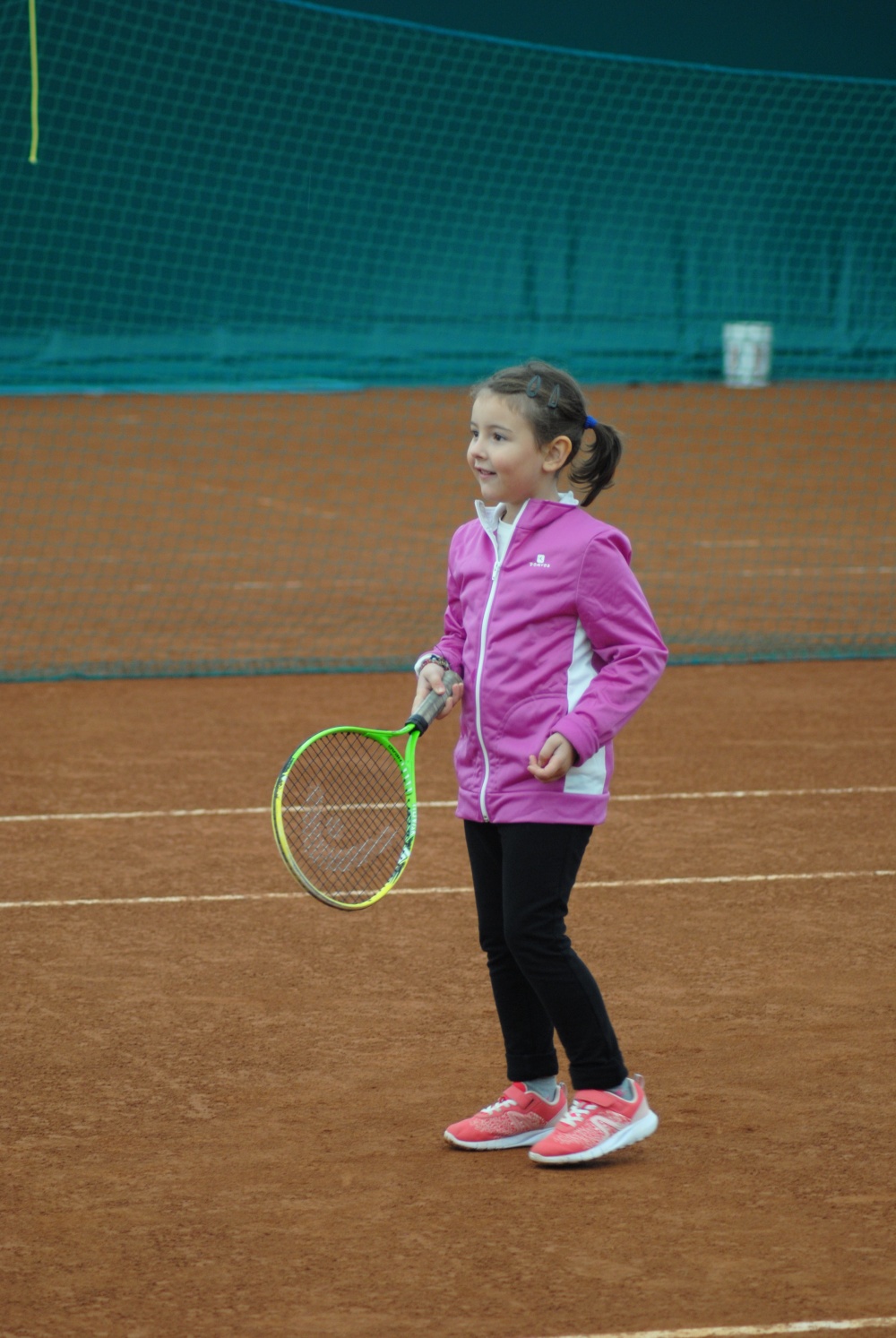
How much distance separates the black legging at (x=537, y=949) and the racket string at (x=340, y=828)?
0.19 metres

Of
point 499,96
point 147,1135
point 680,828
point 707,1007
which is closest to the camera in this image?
point 147,1135

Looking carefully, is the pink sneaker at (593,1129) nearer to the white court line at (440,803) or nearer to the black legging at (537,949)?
the black legging at (537,949)

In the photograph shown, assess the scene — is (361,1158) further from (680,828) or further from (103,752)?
(103,752)

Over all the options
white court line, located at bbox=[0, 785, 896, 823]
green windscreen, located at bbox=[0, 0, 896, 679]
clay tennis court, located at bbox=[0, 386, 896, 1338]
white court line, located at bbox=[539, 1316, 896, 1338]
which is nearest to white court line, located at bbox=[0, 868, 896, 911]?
clay tennis court, located at bbox=[0, 386, 896, 1338]

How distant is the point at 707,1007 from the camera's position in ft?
14.6

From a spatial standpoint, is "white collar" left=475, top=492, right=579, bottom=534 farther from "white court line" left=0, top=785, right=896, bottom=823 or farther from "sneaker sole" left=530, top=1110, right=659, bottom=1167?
"white court line" left=0, top=785, right=896, bottom=823

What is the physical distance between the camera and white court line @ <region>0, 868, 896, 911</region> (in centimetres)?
538

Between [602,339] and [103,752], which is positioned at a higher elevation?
[602,339]

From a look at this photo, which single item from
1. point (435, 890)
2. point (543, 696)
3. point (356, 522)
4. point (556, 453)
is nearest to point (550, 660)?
point (543, 696)

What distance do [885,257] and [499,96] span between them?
583cm

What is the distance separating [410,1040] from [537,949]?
94 centimetres

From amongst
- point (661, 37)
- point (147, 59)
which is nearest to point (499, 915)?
point (147, 59)

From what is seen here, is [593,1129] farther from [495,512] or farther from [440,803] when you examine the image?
[440,803]

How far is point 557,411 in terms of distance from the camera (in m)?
3.48
